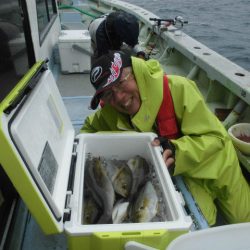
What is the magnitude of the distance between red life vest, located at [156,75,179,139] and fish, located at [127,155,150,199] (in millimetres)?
249

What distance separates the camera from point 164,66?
16.9 ft

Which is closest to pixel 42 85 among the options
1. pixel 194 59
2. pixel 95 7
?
pixel 194 59

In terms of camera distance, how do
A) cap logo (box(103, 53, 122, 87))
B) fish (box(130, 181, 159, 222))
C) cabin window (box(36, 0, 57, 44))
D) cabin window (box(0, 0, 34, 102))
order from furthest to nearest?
cabin window (box(36, 0, 57, 44)), cabin window (box(0, 0, 34, 102)), cap logo (box(103, 53, 122, 87)), fish (box(130, 181, 159, 222))

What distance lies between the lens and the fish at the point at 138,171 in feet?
6.04

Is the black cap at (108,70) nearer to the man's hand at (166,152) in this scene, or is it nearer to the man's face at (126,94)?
the man's face at (126,94)

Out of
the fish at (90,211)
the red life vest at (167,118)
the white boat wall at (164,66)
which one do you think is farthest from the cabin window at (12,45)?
the red life vest at (167,118)

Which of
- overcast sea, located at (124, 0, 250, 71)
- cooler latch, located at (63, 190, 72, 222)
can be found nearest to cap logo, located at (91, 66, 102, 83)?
cooler latch, located at (63, 190, 72, 222)

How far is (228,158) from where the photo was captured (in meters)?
2.02

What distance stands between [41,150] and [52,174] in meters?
0.15

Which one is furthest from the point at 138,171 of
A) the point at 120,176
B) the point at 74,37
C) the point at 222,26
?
the point at 222,26

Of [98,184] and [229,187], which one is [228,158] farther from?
[98,184]

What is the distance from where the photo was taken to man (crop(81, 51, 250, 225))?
1830 millimetres

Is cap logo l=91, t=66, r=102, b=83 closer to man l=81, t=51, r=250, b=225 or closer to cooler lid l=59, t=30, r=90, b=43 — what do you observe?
man l=81, t=51, r=250, b=225

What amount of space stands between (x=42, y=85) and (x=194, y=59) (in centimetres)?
293
